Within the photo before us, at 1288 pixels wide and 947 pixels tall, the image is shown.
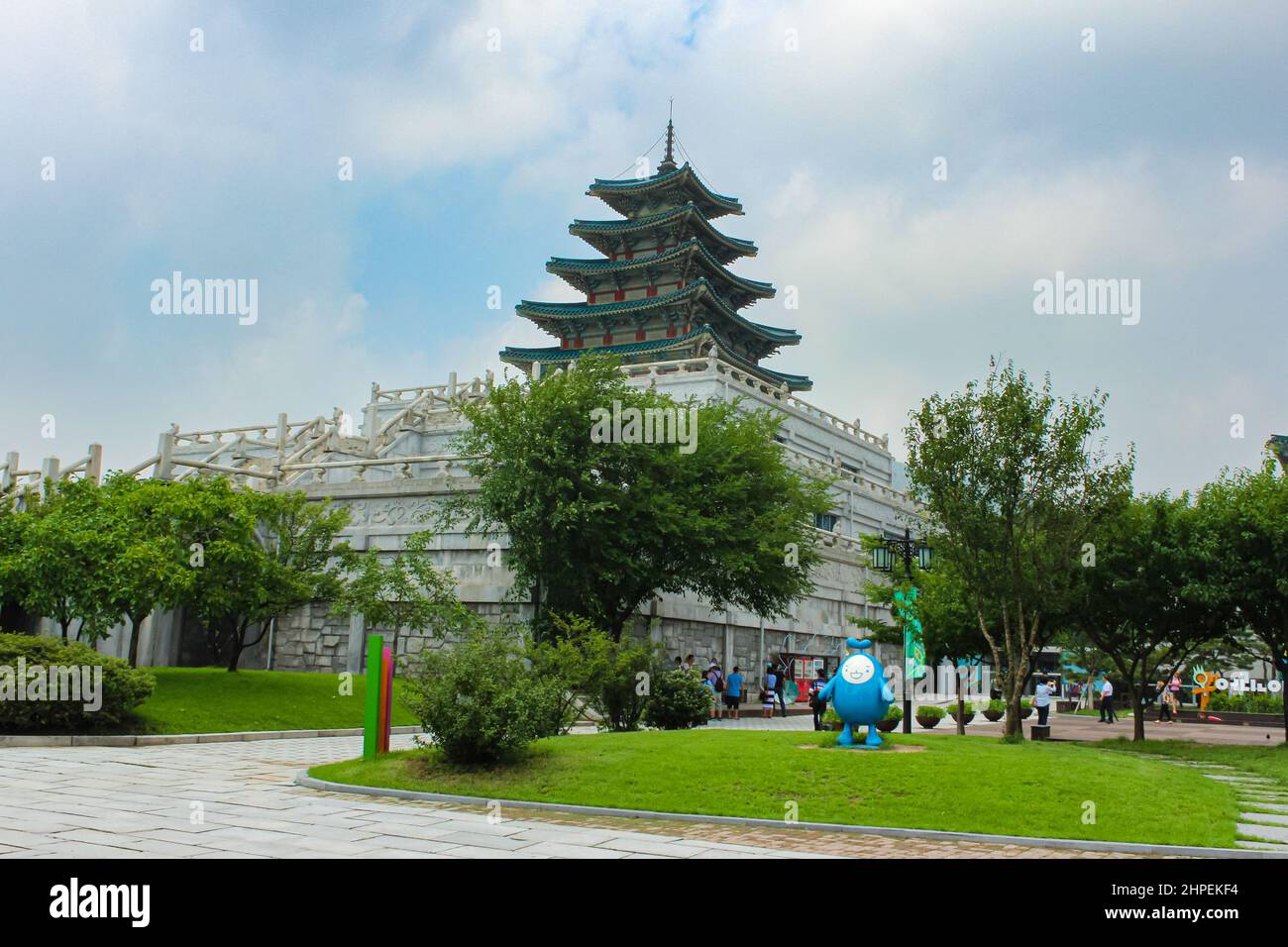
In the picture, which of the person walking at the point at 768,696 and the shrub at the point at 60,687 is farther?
the person walking at the point at 768,696

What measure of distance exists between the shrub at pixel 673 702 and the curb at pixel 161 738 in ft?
24.4

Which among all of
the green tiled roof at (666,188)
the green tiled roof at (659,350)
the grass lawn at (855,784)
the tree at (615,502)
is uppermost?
the green tiled roof at (666,188)

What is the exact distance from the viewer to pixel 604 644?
717 inches

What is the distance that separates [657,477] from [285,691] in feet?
34.5

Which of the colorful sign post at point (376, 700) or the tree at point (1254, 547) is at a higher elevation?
the tree at point (1254, 547)

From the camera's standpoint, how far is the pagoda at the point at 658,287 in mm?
50406

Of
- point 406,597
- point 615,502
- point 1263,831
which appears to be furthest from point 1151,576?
point 406,597

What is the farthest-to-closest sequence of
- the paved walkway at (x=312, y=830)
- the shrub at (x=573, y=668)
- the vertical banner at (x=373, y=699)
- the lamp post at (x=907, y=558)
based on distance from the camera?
the lamp post at (x=907, y=558), the shrub at (x=573, y=668), the vertical banner at (x=373, y=699), the paved walkway at (x=312, y=830)

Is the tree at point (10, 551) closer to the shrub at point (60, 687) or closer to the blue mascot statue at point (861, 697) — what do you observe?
the shrub at point (60, 687)

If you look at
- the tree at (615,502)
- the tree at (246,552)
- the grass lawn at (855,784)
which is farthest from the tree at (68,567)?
the grass lawn at (855,784)

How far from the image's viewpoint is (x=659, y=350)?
48969 mm

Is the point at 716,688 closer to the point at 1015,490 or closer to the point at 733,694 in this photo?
the point at 733,694

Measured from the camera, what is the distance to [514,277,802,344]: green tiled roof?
49250 mm

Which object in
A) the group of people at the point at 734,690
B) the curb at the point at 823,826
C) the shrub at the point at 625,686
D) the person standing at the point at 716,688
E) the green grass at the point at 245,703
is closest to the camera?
the curb at the point at 823,826
